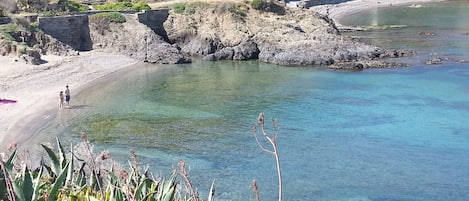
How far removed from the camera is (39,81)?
41.6m

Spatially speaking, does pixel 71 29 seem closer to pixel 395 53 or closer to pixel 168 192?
pixel 395 53

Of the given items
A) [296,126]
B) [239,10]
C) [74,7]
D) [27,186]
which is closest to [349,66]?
[239,10]

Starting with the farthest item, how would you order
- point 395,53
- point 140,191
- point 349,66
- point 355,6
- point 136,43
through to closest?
point 355,6 → point 395,53 → point 136,43 → point 349,66 → point 140,191

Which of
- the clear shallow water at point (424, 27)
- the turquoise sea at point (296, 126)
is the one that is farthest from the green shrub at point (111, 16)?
the clear shallow water at point (424, 27)

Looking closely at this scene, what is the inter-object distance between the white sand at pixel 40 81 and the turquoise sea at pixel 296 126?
148 cm

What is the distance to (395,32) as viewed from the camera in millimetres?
75312

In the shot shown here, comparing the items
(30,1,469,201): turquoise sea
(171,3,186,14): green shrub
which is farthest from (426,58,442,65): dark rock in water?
(171,3,186,14): green shrub

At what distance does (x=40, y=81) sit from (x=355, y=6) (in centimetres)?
7972

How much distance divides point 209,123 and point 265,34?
88.9ft

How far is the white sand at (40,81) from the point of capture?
31.8 m

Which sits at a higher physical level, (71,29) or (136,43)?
(71,29)

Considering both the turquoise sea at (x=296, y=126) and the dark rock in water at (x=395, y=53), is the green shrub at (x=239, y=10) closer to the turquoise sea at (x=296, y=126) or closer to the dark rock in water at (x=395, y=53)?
the turquoise sea at (x=296, y=126)

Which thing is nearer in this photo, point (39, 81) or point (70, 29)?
point (39, 81)

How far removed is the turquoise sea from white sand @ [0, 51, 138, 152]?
1.48 metres
